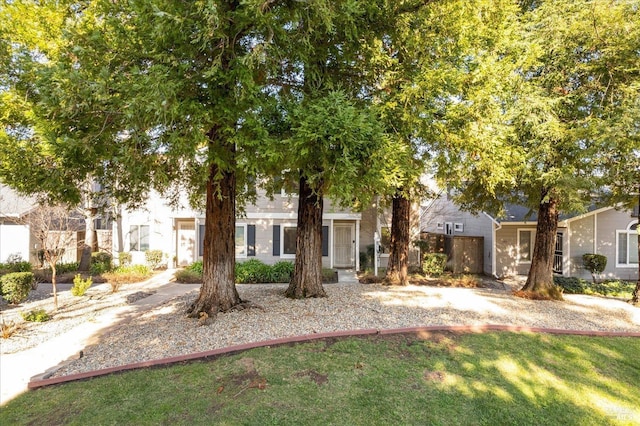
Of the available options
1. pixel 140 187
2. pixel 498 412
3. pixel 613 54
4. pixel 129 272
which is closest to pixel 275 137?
pixel 140 187

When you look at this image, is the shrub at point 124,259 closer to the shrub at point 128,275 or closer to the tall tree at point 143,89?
the shrub at point 128,275

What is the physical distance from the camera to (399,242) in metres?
12.1

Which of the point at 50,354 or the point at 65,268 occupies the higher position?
the point at 65,268

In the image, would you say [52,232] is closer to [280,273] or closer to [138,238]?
[138,238]

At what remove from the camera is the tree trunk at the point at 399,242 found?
11.9 metres

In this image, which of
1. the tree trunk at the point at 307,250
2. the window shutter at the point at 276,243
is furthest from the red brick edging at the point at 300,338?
the window shutter at the point at 276,243

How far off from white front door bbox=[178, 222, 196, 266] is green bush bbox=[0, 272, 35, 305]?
7.65 m

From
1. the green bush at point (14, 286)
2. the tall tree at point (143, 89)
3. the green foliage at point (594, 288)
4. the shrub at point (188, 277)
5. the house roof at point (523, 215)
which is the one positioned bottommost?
the green foliage at point (594, 288)

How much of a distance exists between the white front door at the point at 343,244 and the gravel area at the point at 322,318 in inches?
279

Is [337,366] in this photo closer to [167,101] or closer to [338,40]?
[167,101]

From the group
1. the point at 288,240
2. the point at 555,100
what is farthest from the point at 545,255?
the point at 288,240

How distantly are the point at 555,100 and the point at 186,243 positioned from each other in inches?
646

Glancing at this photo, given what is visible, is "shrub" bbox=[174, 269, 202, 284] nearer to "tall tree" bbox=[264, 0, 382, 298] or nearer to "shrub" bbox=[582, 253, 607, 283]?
"tall tree" bbox=[264, 0, 382, 298]

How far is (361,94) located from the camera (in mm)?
Answer: 7965
